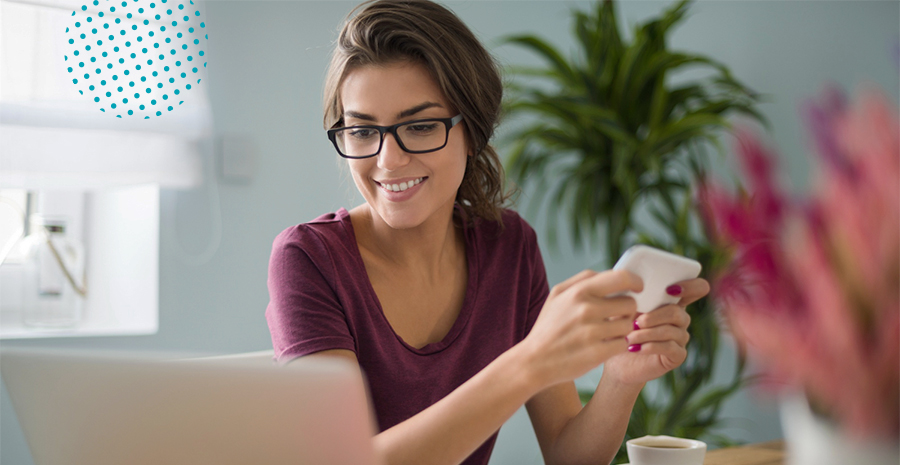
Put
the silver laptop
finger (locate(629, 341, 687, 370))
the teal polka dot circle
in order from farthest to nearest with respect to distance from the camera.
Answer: the teal polka dot circle < finger (locate(629, 341, 687, 370)) < the silver laptop

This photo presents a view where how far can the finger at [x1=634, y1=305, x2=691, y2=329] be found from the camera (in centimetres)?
77

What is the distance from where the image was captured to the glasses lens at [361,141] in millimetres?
1134

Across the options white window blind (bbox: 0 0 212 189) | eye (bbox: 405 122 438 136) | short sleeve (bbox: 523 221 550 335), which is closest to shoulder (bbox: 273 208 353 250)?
eye (bbox: 405 122 438 136)

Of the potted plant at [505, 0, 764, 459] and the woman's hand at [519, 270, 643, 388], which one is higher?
the potted plant at [505, 0, 764, 459]

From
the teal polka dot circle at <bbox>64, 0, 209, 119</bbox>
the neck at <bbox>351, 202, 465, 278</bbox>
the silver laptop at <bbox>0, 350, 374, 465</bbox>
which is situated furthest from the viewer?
the teal polka dot circle at <bbox>64, 0, 209, 119</bbox>

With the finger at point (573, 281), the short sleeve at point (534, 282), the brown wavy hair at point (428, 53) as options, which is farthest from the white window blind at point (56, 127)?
the finger at point (573, 281)

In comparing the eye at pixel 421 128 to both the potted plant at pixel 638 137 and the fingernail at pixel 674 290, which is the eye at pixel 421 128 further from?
the potted plant at pixel 638 137

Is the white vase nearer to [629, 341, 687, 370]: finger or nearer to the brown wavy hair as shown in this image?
[629, 341, 687, 370]: finger

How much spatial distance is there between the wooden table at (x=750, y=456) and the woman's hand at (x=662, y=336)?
0.50ft

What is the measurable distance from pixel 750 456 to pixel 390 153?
71 centimetres

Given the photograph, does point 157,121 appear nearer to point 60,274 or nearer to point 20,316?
point 60,274

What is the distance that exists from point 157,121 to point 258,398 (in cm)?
182

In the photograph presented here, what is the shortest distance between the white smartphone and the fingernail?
0.01 metres

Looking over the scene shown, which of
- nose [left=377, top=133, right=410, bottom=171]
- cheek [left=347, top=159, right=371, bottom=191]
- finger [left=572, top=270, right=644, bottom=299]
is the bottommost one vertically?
finger [left=572, top=270, right=644, bottom=299]
